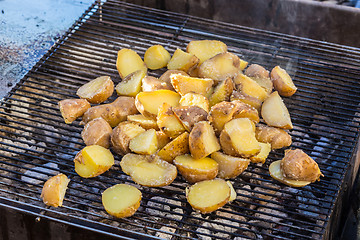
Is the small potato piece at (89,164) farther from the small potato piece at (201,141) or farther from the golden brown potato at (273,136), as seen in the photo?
the golden brown potato at (273,136)

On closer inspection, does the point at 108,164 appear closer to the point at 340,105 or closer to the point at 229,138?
the point at 229,138

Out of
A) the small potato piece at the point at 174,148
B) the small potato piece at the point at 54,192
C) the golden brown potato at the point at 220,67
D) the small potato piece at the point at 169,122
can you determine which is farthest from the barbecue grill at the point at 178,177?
the golden brown potato at the point at 220,67

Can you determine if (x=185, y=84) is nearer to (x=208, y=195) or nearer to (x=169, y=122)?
(x=169, y=122)

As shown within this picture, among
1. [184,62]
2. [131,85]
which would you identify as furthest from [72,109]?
[184,62]

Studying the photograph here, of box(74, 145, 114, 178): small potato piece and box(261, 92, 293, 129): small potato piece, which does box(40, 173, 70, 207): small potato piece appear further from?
box(261, 92, 293, 129): small potato piece

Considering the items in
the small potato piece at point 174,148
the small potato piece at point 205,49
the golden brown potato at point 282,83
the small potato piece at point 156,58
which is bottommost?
the small potato piece at point 174,148

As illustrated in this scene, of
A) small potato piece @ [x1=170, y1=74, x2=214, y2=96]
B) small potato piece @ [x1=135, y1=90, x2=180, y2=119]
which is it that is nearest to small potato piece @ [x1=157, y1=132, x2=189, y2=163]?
small potato piece @ [x1=135, y1=90, x2=180, y2=119]
